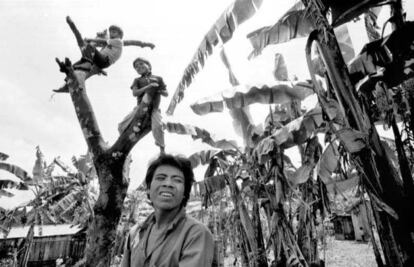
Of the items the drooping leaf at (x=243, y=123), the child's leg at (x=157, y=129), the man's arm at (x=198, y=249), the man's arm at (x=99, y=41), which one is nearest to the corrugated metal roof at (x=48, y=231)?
the drooping leaf at (x=243, y=123)

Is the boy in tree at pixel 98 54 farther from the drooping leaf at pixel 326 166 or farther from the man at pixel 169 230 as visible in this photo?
the drooping leaf at pixel 326 166

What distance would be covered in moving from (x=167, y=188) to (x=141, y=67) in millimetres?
2579

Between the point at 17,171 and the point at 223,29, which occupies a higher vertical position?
the point at 223,29

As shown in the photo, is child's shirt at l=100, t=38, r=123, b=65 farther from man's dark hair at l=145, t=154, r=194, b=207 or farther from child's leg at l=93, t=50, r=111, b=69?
man's dark hair at l=145, t=154, r=194, b=207

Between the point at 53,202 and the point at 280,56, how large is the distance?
12000mm

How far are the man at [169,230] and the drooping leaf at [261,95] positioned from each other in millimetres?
3815

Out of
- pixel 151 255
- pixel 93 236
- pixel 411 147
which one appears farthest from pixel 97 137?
pixel 411 147

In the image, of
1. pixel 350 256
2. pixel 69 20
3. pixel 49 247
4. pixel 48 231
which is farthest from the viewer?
pixel 48 231

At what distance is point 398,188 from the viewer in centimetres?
268

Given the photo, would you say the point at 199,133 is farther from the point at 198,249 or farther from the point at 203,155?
the point at 198,249

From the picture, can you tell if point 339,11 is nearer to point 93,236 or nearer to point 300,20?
point 300,20

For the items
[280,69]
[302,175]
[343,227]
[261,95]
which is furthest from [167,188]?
[343,227]

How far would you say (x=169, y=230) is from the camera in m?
1.49

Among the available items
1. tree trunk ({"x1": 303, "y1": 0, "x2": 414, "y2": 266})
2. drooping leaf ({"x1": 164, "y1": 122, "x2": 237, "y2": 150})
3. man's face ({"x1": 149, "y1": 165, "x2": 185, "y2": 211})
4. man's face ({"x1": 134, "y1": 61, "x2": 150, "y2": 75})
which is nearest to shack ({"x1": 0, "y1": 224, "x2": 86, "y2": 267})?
drooping leaf ({"x1": 164, "y1": 122, "x2": 237, "y2": 150})
